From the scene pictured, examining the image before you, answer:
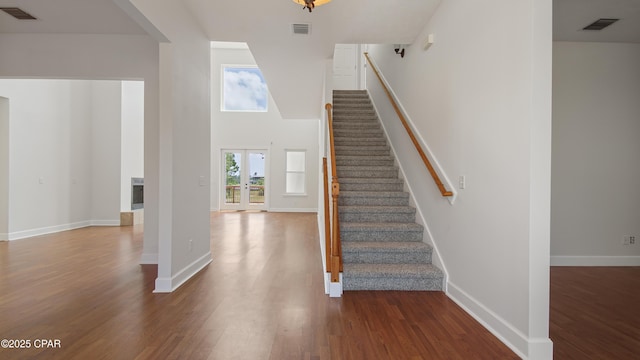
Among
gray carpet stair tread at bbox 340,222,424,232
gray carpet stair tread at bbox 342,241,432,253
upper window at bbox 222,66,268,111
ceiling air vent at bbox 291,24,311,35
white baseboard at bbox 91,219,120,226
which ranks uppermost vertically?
upper window at bbox 222,66,268,111

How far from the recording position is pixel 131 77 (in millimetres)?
4195

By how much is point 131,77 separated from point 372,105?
4459 millimetres

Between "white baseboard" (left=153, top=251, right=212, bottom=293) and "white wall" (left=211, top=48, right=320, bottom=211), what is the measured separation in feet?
23.1

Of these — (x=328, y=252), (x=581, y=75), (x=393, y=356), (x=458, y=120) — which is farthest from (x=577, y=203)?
(x=393, y=356)

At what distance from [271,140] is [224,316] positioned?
905 centimetres

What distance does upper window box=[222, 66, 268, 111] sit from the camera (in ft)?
37.4

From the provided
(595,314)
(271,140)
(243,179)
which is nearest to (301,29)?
(595,314)

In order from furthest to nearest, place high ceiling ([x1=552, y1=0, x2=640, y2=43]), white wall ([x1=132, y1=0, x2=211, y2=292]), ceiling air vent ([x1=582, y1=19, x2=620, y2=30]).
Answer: ceiling air vent ([x1=582, y1=19, x2=620, y2=30]) → high ceiling ([x1=552, y1=0, x2=640, y2=43]) → white wall ([x1=132, y1=0, x2=211, y2=292])

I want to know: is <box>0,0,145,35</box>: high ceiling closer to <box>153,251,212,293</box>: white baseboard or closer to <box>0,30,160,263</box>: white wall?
<box>0,30,160,263</box>: white wall

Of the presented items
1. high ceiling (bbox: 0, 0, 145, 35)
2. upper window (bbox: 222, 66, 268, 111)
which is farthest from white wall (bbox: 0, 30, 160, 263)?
upper window (bbox: 222, 66, 268, 111)

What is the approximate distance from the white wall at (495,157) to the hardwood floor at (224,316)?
0.27 m

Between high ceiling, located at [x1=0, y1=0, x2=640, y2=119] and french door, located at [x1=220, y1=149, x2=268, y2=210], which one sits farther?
french door, located at [x1=220, y1=149, x2=268, y2=210]

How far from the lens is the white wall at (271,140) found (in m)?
11.1

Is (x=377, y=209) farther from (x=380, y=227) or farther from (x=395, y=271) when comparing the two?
(x=395, y=271)
